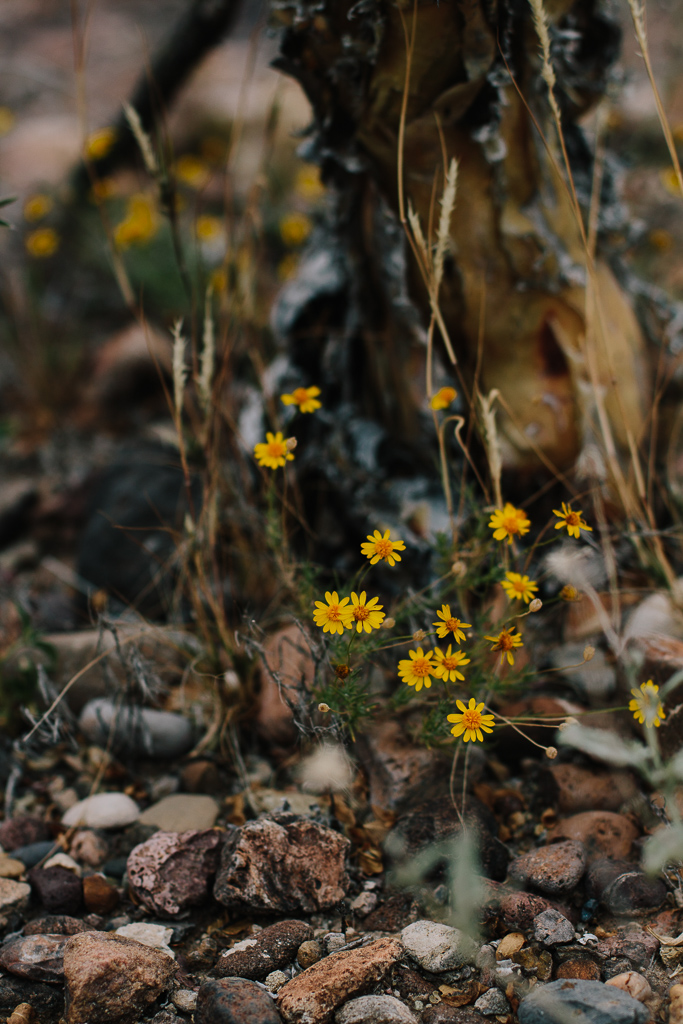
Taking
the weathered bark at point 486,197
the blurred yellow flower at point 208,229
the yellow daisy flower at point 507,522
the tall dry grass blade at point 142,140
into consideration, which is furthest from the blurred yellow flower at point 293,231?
the yellow daisy flower at point 507,522

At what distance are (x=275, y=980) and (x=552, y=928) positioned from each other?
1.68 feet

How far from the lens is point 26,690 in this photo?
1849 millimetres

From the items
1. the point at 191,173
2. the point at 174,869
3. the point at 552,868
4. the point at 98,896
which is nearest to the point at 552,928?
the point at 552,868

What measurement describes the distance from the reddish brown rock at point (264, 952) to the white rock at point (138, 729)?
563 mm

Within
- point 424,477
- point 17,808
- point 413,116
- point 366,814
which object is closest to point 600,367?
point 424,477

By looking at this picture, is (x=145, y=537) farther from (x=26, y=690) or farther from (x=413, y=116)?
(x=413, y=116)

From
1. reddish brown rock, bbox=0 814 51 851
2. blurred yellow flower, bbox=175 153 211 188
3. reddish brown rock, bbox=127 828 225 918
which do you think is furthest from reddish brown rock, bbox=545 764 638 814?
blurred yellow flower, bbox=175 153 211 188

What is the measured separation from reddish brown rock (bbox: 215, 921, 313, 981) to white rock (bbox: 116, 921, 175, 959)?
0.12m

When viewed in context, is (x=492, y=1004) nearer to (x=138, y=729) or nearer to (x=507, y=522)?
(x=507, y=522)

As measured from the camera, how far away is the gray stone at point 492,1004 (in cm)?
123

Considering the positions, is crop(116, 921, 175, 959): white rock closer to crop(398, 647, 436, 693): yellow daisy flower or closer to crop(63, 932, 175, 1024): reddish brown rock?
crop(63, 932, 175, 1024): reddish brown rock

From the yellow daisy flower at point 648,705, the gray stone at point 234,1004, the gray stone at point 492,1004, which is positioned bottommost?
the gray stone at point 492,1004

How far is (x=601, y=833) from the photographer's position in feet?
4.93

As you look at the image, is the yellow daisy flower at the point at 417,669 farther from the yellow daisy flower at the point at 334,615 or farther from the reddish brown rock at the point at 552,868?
the reddish brown rock at the point at 552,868
